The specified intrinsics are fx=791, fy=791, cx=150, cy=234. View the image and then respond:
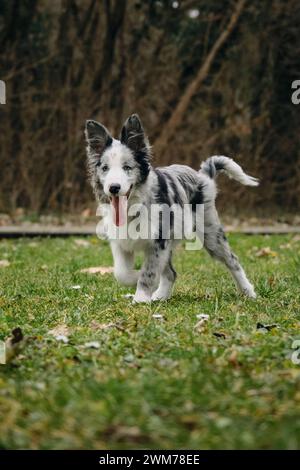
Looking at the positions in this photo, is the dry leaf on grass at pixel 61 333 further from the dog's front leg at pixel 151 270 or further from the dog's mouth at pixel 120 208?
the dog's mouth at pixel 120 208

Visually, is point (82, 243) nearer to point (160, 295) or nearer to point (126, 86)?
point (126, 86)

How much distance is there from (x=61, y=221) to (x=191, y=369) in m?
10.5

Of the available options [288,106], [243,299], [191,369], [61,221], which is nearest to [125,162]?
[243,299]

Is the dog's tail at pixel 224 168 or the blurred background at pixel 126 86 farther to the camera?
the blurred background at pixel 126 86

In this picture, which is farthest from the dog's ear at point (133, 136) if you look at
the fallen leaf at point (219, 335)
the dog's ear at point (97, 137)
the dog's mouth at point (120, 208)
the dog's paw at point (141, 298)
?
the fallen leaf at point (219, 335)

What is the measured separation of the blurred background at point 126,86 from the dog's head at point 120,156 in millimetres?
8219

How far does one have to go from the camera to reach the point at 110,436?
2814 millimetres

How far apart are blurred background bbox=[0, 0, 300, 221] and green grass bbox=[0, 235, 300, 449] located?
8.24m

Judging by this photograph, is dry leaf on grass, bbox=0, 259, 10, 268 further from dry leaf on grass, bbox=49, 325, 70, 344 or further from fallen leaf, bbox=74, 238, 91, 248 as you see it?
dry leaf on grass, bbox=49, 325, 70, 344

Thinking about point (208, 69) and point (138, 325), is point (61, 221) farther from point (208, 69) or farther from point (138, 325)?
point (138, 325)

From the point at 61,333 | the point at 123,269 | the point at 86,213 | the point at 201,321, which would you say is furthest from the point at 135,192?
the point at 86,213

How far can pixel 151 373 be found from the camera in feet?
11.4

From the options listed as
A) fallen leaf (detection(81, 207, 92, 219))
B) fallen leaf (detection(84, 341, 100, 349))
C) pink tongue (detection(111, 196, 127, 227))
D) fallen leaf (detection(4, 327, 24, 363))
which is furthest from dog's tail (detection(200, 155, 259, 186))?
fallen leaf (detection(81, 207, 92, 219))

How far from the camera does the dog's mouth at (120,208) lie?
5.83 metres
